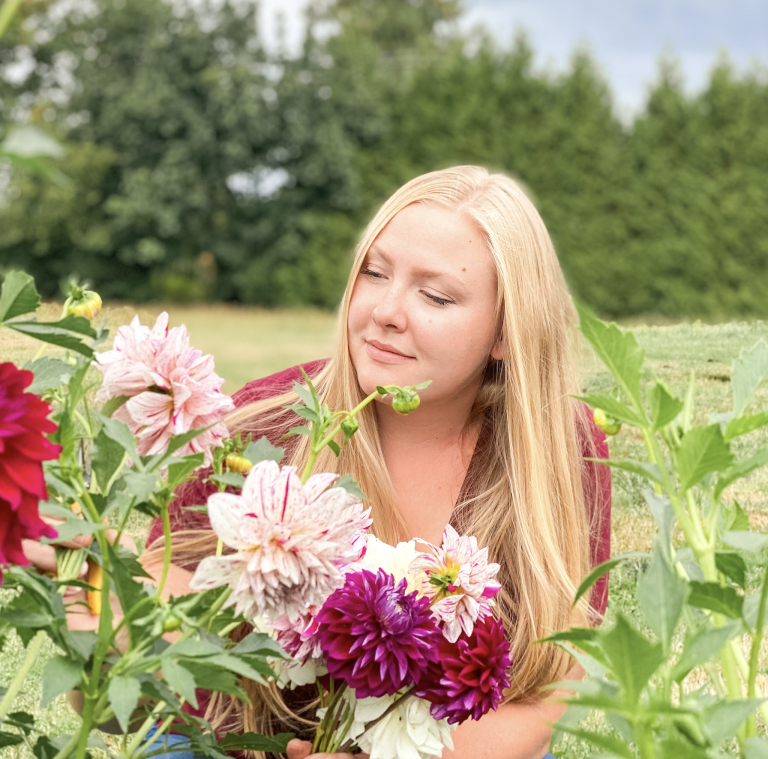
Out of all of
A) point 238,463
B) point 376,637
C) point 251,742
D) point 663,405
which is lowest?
point 251,742

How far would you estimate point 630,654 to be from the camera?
1.21 feet

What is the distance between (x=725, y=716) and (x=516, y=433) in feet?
3.68

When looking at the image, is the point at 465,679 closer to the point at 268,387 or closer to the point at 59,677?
the point at 59,677

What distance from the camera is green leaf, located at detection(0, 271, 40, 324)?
51 centimetres

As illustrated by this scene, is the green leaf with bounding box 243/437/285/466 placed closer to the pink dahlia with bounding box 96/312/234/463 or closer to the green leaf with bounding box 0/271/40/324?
the pink dahlia with bounding box 96/312/234/463

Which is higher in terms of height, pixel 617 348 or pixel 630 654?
pixel 617 348

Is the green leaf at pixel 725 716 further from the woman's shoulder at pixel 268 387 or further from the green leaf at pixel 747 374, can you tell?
the woman's shoulder at pixel 268 387

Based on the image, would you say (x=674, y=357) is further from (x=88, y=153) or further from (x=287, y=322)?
(x=88, y=153)

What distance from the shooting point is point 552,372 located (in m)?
1.60

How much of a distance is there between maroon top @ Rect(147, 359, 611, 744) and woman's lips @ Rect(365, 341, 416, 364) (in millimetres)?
197

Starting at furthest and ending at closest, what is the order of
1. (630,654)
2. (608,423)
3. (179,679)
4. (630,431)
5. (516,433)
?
1. (630,431)
2. (516,433)
3. (608,423)
4. (179,679)
5. (630,654)

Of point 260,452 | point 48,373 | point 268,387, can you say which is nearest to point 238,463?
point 260,452

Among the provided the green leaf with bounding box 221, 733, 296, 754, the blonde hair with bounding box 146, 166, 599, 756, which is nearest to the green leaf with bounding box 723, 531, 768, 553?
the green leaf with bounding box 221, 733, 296, 754

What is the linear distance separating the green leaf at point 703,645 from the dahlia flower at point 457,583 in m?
0.32
